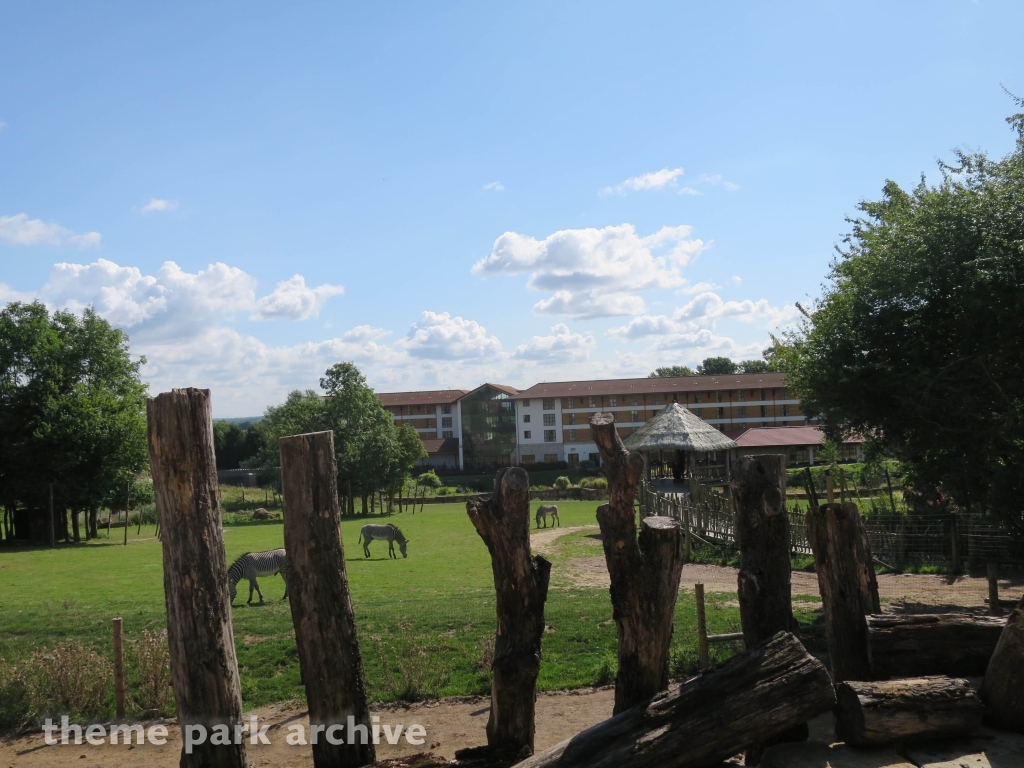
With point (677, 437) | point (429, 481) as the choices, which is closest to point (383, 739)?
point (677, 437)

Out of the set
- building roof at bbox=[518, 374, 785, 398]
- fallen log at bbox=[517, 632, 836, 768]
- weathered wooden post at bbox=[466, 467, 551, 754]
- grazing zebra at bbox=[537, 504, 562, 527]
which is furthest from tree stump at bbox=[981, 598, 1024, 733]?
building roof at bbox=[518, 374, 785, 398]

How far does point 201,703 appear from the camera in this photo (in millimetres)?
5496

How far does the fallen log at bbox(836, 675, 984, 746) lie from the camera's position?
5203mm

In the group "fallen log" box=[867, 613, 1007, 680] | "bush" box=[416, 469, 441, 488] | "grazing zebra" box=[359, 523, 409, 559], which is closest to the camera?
"fallen log" box=[867, 613, 1007, 680]

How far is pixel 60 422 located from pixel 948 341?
121ft

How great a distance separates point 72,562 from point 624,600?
26.5 meters

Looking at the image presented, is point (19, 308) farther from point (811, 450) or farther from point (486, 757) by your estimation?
point (811, 450)

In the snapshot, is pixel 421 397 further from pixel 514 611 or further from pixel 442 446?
pixel 514 611

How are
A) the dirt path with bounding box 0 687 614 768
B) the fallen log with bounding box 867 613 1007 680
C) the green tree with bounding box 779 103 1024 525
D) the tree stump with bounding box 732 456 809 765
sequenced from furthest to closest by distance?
the green tree with bounding box 779 103 1024 525 → the dirt path with bounding box 0 687 614 768 → the tree stump with bounding box 732 456 809 765 → the fallen log with bounding box 867 613 1007 680

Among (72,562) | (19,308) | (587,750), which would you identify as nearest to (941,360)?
(587,750)

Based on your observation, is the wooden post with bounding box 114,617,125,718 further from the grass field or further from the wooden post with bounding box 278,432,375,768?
the wooden post with bounding box 278,432,375,768

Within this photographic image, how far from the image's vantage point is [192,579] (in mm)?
5508

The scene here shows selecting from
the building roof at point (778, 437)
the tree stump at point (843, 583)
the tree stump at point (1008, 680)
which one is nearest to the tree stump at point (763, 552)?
the tree stump at point (843, 583)

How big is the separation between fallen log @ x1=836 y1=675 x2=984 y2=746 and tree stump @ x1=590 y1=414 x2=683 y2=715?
1.23 m
